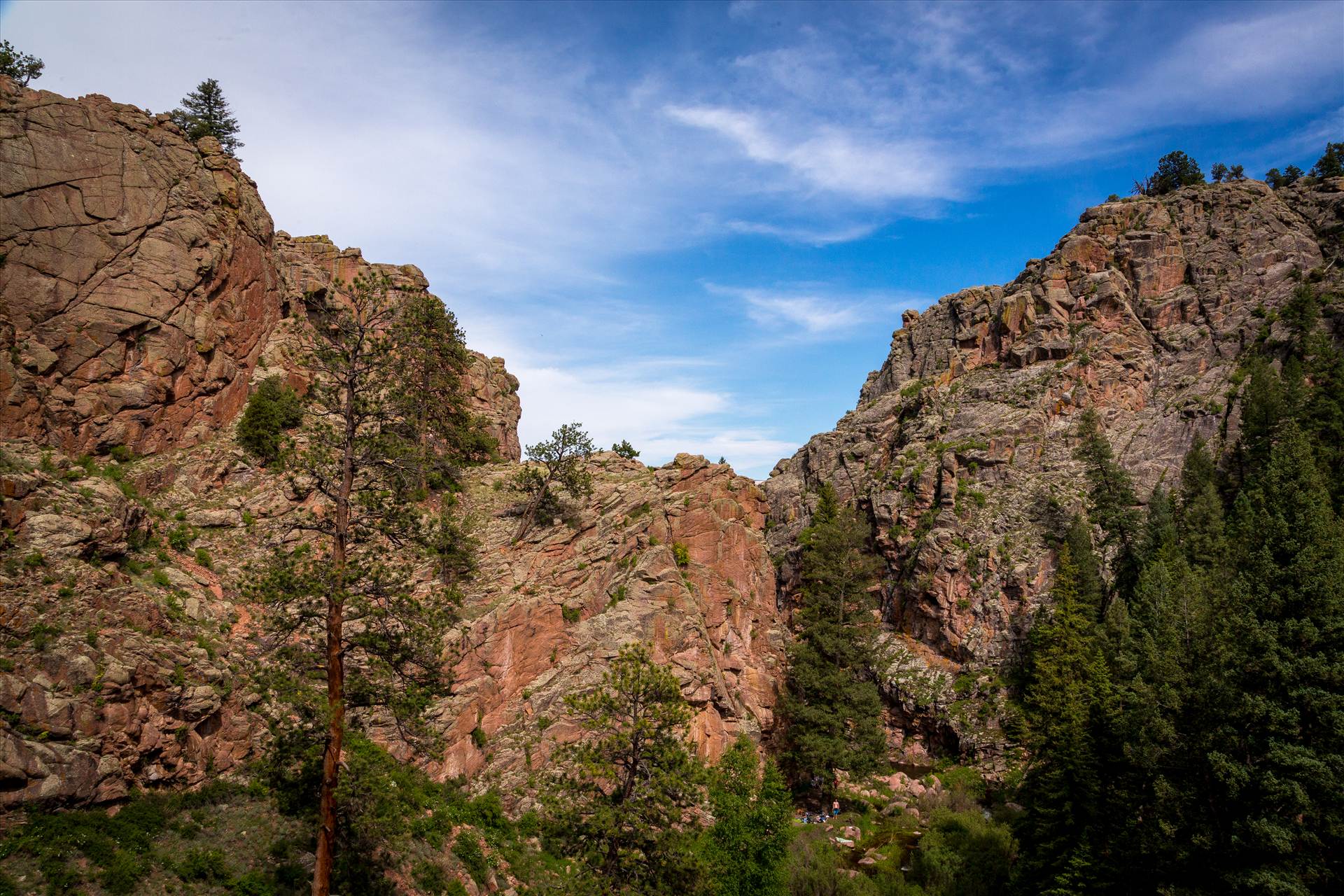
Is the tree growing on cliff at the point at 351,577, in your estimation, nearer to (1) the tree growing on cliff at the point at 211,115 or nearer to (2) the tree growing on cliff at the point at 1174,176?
(1) the tree growing on cliff at the point at 211,115

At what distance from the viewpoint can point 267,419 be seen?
1446 inches

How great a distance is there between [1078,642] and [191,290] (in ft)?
195

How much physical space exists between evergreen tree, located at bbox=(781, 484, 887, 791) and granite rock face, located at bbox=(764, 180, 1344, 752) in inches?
377

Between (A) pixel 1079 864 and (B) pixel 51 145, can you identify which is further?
(B) pixel 51 145

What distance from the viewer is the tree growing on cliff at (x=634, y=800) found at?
19.5m

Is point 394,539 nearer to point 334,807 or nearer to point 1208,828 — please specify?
point 334,807

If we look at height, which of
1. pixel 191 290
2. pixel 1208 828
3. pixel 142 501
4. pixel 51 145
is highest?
pixel 51 145

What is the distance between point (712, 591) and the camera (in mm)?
43312

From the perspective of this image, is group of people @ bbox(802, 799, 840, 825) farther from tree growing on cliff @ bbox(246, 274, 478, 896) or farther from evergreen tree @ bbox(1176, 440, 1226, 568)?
tree growing on cliff @ bbox(246, 274, 478, 896)

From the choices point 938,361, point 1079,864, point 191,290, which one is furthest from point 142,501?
point 938,361

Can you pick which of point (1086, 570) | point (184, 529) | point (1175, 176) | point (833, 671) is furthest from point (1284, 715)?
point (1175, 176)

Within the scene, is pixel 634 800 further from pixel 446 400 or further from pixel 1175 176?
pixel 1175 176

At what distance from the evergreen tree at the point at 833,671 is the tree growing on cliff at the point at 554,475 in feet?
67.0

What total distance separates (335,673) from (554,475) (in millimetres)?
28603
